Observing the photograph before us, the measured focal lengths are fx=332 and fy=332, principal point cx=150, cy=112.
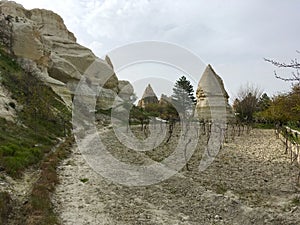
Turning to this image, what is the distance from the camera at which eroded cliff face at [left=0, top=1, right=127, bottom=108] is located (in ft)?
130

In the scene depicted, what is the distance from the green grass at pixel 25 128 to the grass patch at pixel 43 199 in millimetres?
829

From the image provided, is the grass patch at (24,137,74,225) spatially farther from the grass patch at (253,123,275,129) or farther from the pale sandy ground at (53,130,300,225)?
the grass patch at (253,123,275,129)

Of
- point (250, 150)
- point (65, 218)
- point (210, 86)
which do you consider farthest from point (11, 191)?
point (210, 86)

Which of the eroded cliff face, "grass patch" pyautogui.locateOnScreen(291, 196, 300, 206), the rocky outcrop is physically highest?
the eroded cliff face

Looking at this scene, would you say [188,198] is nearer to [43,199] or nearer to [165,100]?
[43,199]

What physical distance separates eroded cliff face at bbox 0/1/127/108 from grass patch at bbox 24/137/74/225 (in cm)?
2518

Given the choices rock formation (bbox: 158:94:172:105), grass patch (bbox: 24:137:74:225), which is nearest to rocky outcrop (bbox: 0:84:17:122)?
grass patch (bbox: 24:137:74:225)

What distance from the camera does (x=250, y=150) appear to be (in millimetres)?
22500

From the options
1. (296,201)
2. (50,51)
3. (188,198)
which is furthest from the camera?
(50,51)

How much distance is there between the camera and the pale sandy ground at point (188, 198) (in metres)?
9.16

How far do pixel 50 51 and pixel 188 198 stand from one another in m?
44.2

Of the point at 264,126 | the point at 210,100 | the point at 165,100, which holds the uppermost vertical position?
the point at 165,100

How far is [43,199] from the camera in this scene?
954 cm

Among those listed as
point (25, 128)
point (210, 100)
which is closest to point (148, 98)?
point (210, 100)
